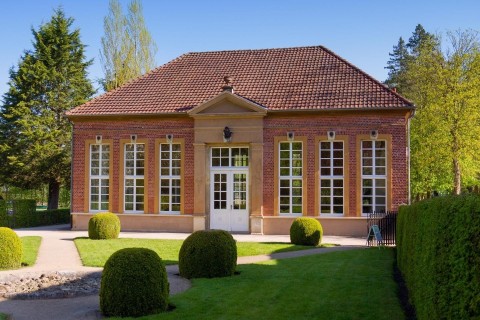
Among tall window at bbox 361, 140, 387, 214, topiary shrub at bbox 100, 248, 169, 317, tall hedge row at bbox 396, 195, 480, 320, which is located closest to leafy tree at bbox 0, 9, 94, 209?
tall window at bbox 361, 140, 387, 214

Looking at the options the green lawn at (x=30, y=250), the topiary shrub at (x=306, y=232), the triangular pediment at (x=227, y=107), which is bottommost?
the green lawn at (x=30, y=250)

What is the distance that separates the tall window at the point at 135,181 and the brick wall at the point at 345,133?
5.65 metres

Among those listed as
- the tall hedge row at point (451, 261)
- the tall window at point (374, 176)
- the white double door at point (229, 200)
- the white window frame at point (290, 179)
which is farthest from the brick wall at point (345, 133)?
the tall hedge row at point (451, 261)

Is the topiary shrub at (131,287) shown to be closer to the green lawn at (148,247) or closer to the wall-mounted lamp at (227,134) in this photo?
the green lawn at (148,247)

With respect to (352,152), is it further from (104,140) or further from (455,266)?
(455,266)

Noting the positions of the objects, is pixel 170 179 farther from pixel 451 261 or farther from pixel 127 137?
pixel 451 261

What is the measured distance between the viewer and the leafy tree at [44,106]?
33.6m

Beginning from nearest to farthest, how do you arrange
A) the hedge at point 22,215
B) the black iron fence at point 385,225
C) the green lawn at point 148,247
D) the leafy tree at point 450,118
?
the green lawn at point 148,247, the black iron fence at point 385,225, the hedge at point 22,215, the leafy tree at point 450,118

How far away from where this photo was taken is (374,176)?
72.7 feet

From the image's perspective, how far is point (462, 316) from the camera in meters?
4.52

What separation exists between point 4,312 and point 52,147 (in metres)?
26.8

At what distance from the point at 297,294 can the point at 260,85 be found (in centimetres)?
1617

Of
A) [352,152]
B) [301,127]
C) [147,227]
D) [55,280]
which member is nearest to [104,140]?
[147,227]

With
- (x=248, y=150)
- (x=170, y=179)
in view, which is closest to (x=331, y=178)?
(x=248, y=150)
